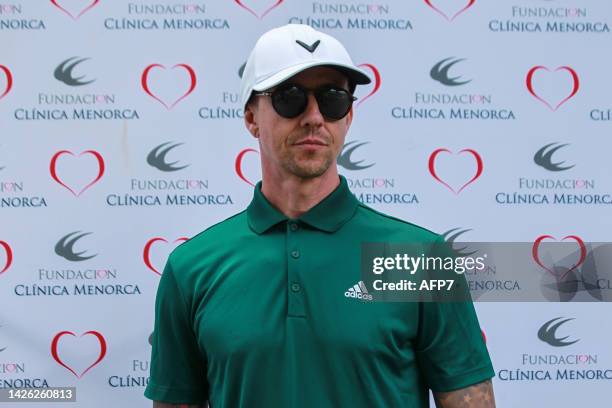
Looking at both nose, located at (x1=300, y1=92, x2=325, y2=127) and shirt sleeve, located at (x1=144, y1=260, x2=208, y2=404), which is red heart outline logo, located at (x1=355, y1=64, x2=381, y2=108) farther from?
shirt sleeve, located at (x1=144, y1=260, x2=208, y2=404)

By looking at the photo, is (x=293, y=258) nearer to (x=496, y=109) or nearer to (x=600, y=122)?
(x=496, y=109)

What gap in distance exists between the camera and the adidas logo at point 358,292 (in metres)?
1.28

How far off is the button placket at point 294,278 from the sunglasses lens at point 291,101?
0.24 meters

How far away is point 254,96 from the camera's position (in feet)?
4.74

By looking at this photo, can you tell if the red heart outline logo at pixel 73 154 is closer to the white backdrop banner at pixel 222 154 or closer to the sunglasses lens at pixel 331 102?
the white backdrop banner at pixel 222 154

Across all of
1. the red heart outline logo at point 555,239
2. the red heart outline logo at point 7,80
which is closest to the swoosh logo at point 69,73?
the red heart outline logo at point 7,80

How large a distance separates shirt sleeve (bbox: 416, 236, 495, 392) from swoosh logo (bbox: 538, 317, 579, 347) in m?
0.92

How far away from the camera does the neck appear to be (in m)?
1.39

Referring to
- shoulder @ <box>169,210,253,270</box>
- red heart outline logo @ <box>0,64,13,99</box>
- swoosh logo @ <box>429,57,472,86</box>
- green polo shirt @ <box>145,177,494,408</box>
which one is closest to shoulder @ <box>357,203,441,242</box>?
green polo shirt @ <box>145,177,494,408</box>

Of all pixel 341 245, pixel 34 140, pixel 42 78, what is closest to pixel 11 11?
pixel 42 78

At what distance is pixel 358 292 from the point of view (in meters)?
1.29

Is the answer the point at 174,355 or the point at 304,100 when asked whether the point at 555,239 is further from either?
the point at 174,355

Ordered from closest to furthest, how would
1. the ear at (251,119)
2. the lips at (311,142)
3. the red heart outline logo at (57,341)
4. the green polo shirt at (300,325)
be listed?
the green polo shirt at (300,325) → the lips at (311,142) → the ear at (251,119) → the red heart outline logo at (57,341)

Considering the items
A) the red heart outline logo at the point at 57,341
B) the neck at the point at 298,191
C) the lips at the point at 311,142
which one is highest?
the lips at the point at 311,142
